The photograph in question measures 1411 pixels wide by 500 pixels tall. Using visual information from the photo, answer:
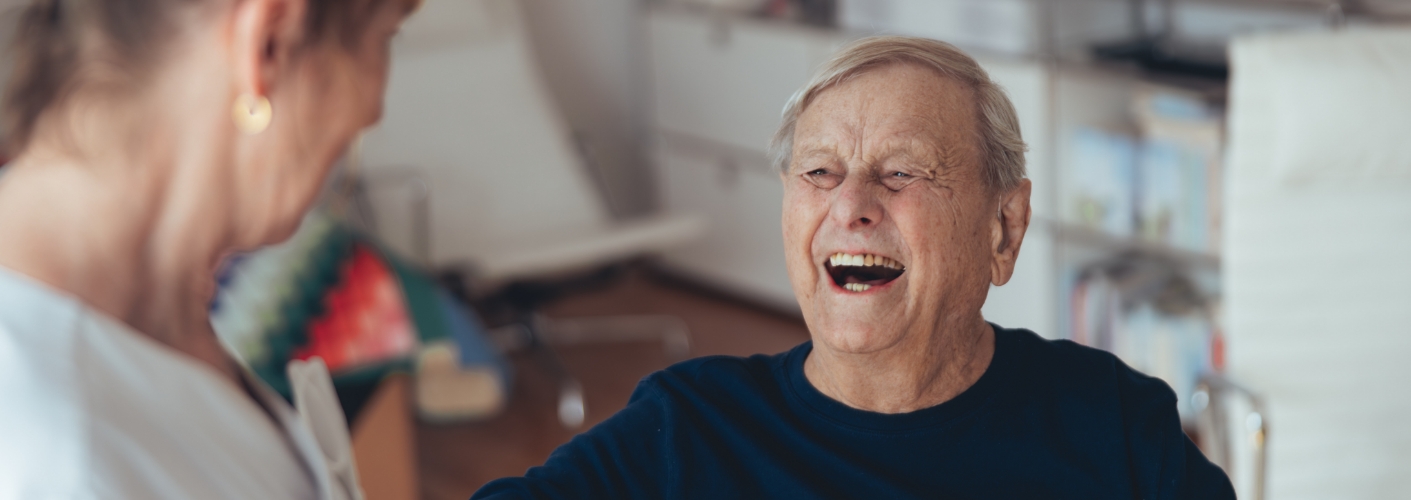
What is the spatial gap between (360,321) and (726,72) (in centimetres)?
197

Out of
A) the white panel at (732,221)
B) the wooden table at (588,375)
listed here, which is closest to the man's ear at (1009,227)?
the wooden table at (588,375)

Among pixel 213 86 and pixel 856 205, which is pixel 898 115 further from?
pixel 213 86

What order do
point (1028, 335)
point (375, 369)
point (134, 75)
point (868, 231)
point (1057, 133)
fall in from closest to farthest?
point (134, 75) < point (868, 231) < point (1028, 335) < point (375, 369) < point (1057, 133)

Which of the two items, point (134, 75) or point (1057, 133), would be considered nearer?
point (134, 75)

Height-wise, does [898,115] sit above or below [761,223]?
above

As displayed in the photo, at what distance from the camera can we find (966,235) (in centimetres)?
108

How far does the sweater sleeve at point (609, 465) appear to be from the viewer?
104 cm

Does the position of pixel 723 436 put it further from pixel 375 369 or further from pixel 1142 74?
pixel 1142 74

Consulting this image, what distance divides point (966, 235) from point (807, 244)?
0.46 ft

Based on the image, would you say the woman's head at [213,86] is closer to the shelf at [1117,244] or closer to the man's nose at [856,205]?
the man's nose at [856,205]

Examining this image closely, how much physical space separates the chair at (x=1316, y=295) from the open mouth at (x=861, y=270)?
1.05 meters

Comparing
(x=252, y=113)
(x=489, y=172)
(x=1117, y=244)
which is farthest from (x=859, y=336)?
(x=489, y=172)

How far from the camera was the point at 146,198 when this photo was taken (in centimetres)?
68

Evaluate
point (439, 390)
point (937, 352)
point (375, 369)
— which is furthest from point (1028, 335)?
point (439, 390)
